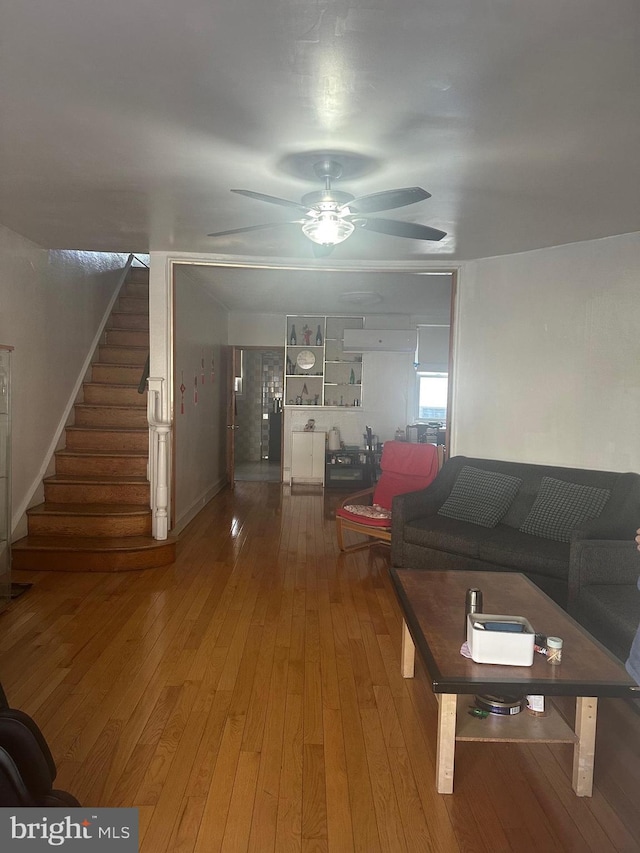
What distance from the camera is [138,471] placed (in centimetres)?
559

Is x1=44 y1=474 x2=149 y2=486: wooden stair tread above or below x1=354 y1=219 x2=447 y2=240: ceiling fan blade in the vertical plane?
below

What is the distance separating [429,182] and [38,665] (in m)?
3.34

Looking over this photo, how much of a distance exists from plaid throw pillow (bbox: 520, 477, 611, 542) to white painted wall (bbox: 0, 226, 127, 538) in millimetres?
4030

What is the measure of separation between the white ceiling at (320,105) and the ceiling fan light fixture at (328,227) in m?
0.28

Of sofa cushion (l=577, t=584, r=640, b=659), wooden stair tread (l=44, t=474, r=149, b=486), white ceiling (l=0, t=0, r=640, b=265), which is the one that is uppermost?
white ceiling (l=0, t=0, r=640, b=265)

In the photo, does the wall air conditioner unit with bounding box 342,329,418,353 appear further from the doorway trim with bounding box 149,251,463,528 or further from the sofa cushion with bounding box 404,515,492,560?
the sofa cushion with bounding box 404,515,492,560

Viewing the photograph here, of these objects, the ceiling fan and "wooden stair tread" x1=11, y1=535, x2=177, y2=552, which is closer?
the ceiling fan

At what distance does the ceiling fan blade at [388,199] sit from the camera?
258 cm

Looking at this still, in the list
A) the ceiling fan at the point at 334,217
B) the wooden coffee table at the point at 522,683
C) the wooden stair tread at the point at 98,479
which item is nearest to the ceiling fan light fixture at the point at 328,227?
the ceiling fan at the point at 334,217

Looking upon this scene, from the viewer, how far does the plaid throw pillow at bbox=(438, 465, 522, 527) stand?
181 inches

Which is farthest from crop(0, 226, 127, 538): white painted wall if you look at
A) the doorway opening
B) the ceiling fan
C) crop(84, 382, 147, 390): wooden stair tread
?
the doorway opening

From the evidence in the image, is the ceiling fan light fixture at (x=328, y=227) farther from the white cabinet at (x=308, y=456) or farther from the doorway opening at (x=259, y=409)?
the doorway opening at (x=259, y=409)

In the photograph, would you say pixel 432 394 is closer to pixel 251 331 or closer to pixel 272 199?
pixel 251 331

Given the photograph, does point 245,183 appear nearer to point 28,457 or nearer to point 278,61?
point 278,61
